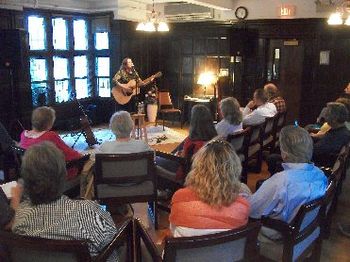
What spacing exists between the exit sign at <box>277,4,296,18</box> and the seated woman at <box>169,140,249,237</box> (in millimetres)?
6787

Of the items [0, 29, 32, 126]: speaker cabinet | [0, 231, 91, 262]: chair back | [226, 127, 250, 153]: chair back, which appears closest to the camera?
[0, 231, 91, 262]: chair back

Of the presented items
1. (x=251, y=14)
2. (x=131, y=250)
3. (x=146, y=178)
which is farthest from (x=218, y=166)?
(x=251, y=14)

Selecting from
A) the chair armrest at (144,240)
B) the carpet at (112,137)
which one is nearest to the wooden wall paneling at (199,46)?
the carpet at (112,137)

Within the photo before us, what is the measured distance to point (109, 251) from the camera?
1763mm

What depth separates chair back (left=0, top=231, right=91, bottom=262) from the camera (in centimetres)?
153

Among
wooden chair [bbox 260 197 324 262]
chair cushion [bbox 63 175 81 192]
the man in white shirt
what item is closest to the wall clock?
the man in white shirt

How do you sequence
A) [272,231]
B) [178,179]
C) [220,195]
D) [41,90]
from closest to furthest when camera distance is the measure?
[220,195]
[272,231]
[178,179]
[41,90]

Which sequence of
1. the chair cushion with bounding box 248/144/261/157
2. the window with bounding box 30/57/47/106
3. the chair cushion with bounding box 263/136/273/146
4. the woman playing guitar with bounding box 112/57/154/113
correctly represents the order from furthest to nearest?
the woman playing guitar with bounding box 112/57/154/113 < the window with bounding box 30/57/47/106 < the chair cushion with bounding box 263/136/273/146 < the chair cushion with bounding box 248/144/261/157

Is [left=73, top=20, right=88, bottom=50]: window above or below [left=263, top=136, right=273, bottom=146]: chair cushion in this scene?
above

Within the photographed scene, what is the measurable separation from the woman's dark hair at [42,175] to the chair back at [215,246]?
1.97ft

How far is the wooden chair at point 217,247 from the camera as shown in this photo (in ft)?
5.13

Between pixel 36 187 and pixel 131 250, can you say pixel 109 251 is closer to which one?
pixel 131 250

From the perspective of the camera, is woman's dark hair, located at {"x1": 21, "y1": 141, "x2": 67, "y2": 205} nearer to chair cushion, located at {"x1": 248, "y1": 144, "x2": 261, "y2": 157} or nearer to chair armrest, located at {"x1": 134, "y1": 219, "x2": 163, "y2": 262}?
chair armrest, located at {"x1": 134, "y1": 219, "x2": 163, "y2": 262}

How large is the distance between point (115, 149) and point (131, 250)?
1434mm
